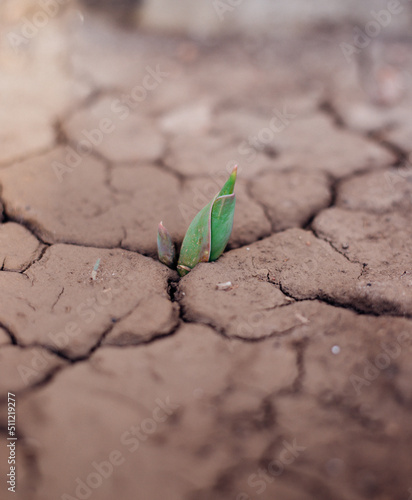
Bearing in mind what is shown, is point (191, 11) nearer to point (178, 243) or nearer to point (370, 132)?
point (370, 132)

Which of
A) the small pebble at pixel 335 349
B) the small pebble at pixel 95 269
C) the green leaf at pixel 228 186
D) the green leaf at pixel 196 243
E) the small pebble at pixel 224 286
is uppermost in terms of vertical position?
the green leaf at pixel 228 186

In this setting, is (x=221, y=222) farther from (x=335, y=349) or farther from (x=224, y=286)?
(x=335, y=349)

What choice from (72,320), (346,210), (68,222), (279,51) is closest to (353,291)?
(346,210)
